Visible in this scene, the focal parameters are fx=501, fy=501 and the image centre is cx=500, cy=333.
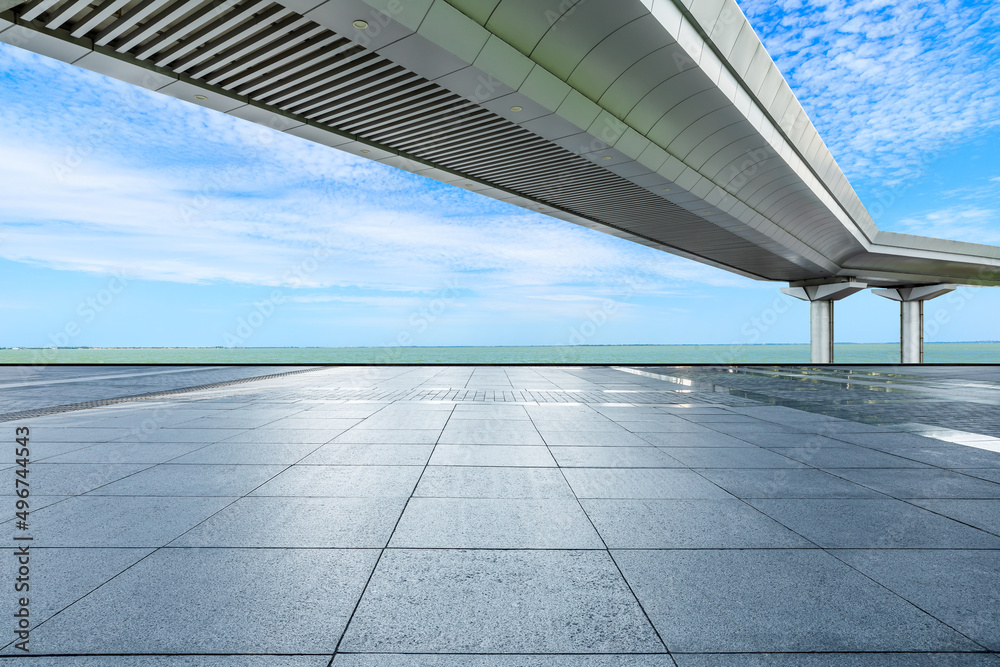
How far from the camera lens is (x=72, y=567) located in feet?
10.7

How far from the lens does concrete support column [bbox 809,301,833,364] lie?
132ft

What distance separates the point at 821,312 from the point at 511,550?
4587cm

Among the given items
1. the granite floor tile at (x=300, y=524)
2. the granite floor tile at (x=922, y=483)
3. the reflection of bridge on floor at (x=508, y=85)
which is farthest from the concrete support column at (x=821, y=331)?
the granite floor tile at (x=300, y=524)

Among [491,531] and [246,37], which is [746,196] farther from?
[491,531]

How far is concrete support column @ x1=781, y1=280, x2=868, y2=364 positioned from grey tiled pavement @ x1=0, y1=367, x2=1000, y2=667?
3784 cm

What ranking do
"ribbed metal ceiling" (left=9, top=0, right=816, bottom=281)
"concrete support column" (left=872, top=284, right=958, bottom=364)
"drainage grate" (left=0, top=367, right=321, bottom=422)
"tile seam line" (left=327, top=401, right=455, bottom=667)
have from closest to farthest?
"tile seam line" (left=327, top=401, right=455, bottom=667) < "ribbed metal ceiling" (left=9, top=0, right=816, bottom=281) < "drainage grate" (left=0, top=367, right=321, bottom=422) < "concrete support column" (left=872, top=284, right=958, bottom=364)

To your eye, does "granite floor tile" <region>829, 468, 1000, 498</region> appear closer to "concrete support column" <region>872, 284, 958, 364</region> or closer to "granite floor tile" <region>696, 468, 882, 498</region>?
"granite floor tile" <region>696, 468, 882, 498</region>

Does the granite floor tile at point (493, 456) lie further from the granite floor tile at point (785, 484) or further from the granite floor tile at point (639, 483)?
the granite floor tile at point (785, 484)

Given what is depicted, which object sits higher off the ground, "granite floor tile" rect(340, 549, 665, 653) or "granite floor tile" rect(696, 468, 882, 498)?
"granite floor tile" rect(696, 468, 882, 498)

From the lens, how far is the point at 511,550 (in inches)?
140

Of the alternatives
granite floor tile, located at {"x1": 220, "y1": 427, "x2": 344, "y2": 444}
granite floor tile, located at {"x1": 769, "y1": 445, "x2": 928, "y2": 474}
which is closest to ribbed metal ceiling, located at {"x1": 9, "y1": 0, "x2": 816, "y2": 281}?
granite floor tile, located at {"x1": 220, "y1": 427, "x2": 344, "y2": 444}

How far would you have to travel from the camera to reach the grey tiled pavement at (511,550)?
2521 mm

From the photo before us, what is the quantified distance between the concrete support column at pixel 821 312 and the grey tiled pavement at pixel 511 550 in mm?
37845

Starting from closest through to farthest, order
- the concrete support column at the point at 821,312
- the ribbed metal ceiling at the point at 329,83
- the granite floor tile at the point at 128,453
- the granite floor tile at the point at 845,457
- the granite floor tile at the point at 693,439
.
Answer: the granite floor tile at the point at 845,457 < the granite floor tile at the point at 128,453 < the granite floor tile at the point at 693,439 < the ribbed metal ceiling at the point at 329,83 < the concrete support column at the point at 821,312
